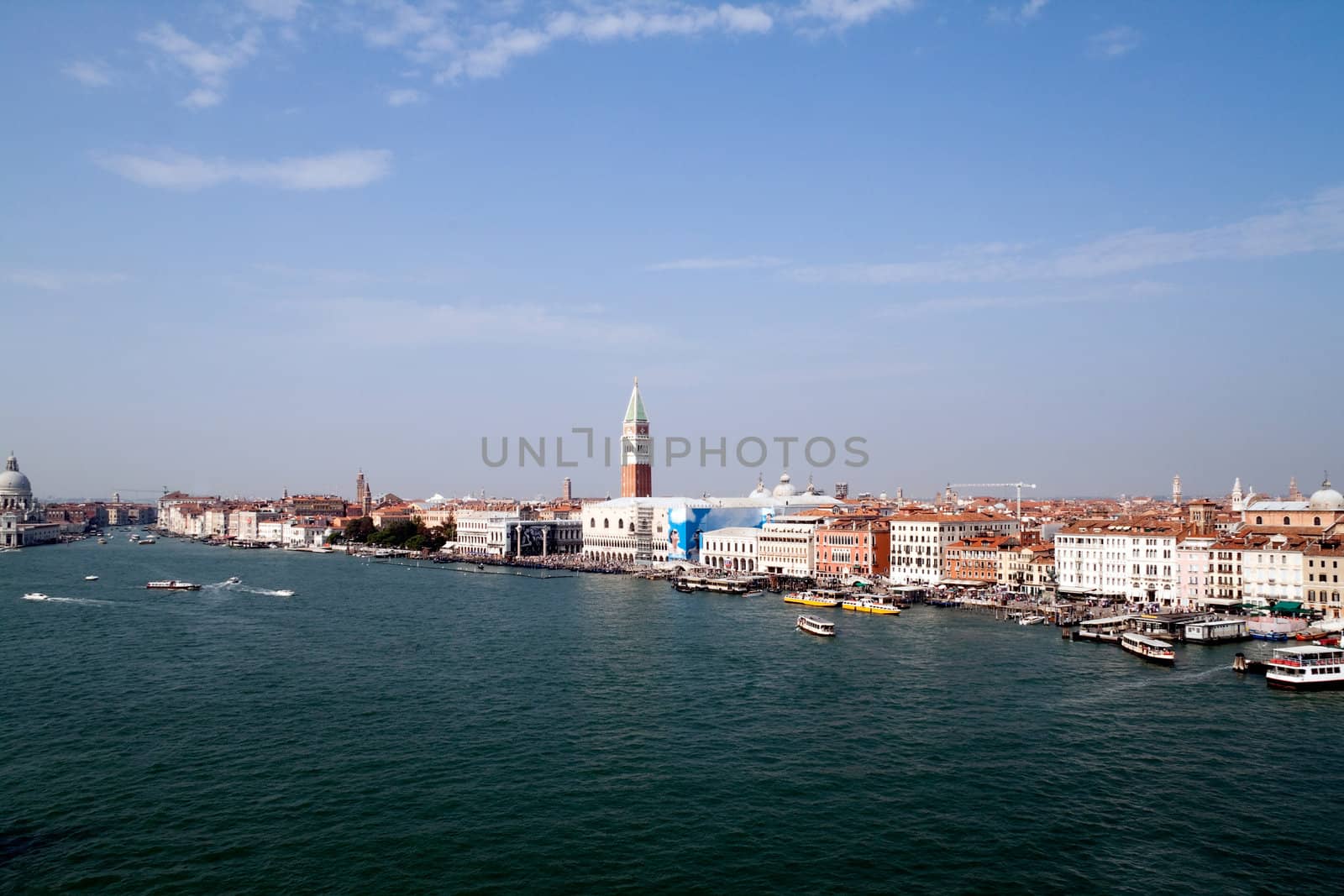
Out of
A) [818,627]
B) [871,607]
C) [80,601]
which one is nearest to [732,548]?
[871,607]

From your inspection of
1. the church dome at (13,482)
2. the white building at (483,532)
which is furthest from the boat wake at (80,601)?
the church dome at (13,482)

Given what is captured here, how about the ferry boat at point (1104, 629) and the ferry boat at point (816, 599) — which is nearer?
the ferry boat at point (1104, 629)

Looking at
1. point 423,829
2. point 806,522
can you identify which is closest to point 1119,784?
point 423,829

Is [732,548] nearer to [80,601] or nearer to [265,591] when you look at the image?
[265,591]

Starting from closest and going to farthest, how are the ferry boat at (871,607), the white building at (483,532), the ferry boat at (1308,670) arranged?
the ferry boat at (1308,670), the ferry boat at (871,607), the white building at (483,532)

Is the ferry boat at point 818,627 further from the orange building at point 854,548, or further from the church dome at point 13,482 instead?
the church dome at point 13,482
